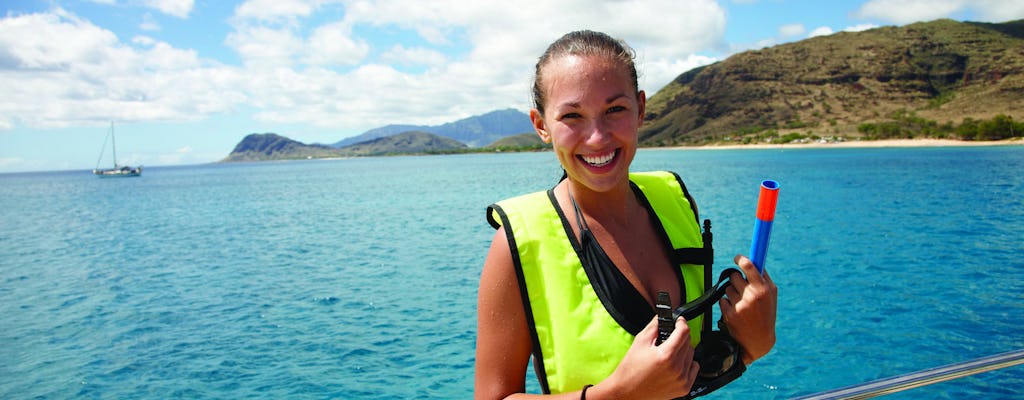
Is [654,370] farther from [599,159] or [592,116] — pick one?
[592,116]

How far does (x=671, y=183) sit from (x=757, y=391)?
23.6ft

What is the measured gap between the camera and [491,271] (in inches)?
67.3

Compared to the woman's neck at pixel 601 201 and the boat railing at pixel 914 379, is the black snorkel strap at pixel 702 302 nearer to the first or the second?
the woman's neck at pixel 601 201

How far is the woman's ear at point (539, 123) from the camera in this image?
1.96 metres

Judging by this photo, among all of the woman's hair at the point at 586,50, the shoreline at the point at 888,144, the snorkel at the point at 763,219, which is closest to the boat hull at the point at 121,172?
the shoreline at the point at 888,144

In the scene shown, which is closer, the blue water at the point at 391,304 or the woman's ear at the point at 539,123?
the woman's ear at the point at 539,123

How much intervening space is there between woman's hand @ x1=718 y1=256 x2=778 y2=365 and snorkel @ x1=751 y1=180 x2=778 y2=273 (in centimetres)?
3

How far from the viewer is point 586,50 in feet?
5.77

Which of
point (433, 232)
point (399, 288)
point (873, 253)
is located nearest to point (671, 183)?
point (399, 288)

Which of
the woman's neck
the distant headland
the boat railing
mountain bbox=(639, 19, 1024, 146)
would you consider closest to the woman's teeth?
the woman's neck

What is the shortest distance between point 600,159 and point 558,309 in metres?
0.47

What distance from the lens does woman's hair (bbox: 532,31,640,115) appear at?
1.77 metres

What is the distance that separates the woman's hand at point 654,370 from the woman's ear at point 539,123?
770 mm

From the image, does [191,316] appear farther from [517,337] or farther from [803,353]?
[517,337]
